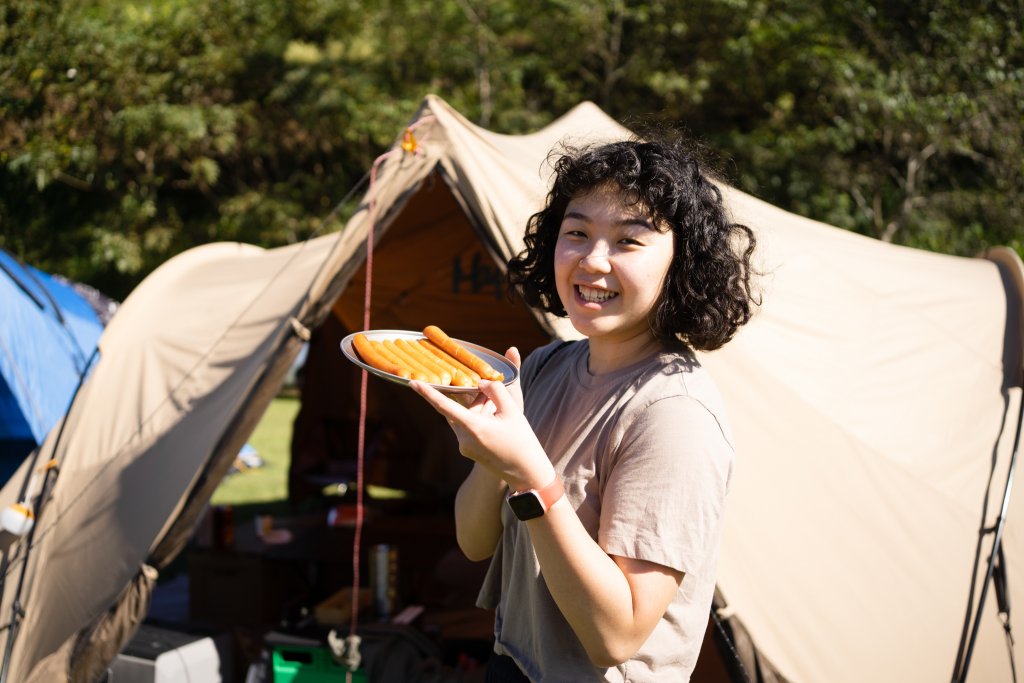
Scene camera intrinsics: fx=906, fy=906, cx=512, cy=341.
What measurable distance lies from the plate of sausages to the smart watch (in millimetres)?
220

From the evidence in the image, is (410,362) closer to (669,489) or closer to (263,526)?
(669,489)

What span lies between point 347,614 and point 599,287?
8.98 feet

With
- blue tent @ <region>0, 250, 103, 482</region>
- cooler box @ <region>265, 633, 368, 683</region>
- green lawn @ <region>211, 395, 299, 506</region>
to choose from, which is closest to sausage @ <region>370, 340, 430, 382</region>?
cooler box @ <region>265, 633, 368, 683</region>

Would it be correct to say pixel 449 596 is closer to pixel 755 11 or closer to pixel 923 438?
pixel 923 438

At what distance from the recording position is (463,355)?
1557 mm

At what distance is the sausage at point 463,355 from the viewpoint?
1441 mm

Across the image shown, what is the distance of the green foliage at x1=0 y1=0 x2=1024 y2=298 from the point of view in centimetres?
994

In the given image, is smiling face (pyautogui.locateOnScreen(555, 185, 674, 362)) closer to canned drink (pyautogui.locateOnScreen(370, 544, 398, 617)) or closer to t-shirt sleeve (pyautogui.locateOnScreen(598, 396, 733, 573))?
t-shirt sleeve (pyautogui.locateOnScreen(598, 396, 733, 573))

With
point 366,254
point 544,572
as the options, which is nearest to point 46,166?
point 366,254

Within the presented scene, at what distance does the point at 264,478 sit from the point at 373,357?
636 centimetres

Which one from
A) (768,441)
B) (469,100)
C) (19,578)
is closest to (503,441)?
(768,441)

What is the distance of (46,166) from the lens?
31.1ft

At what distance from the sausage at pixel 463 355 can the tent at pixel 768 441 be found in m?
0.82

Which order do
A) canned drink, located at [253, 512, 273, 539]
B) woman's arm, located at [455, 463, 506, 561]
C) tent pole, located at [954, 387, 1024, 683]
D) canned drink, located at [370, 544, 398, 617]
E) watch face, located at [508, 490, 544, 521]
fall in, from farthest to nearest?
canned drink, located at [253, 512, 273, 539], canned drink, located at [370, 544, 398, 617], tent pole, located at [954, 387, 1024, 683], woman's arm, located at [455, 463, 506, 561], watch face, located at [508, 490, 544, 521]
